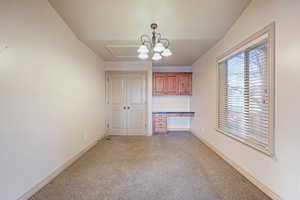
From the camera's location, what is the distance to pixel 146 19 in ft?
9.06

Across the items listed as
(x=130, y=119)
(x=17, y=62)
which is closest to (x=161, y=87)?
(x=130, y=119)

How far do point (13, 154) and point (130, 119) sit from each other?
362cm

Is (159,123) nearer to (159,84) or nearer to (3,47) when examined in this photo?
(159,84)

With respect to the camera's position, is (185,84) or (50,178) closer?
(50,178)

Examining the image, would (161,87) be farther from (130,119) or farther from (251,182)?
(251,182)

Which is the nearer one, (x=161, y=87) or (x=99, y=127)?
(x=99, y=127)

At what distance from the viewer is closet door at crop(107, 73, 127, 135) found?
17.2 feet

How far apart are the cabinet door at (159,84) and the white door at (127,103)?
1.64 feet

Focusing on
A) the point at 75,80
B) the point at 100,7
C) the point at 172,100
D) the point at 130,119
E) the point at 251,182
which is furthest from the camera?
the point at 172,100

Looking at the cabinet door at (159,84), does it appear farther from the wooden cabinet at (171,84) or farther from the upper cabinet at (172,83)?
the wooden cabinet at (171,84)

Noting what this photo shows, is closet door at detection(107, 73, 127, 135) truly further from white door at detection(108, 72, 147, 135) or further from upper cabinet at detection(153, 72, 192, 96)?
upper cabinet at detection(153, 72, 192, 96)

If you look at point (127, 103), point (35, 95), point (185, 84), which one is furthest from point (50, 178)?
point (185, 84)

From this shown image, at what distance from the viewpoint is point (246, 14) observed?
2.46m

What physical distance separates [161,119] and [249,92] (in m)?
3.22
